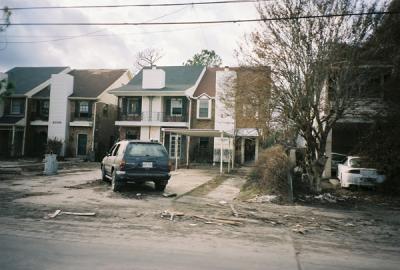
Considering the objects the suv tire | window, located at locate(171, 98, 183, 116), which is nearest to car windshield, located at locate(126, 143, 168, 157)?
the suv tire

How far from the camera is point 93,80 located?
123ft

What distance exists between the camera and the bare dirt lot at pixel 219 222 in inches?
255

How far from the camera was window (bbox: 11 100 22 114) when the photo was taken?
120 ft

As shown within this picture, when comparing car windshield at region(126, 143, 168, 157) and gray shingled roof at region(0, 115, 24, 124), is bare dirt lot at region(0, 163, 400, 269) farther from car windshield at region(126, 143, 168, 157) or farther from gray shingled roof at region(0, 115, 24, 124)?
gray shingled roof at region(0, 115, 24, 124)

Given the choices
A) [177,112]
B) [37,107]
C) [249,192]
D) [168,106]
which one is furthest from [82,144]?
[249,192]

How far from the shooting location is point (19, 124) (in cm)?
3491

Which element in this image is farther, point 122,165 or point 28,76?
point 28,76

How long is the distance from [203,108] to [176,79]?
4.93 metres

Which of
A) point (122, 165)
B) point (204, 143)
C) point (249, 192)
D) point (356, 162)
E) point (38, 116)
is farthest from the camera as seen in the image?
point (38, 116)

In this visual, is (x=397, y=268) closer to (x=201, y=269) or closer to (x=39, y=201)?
(x=201, y=269)

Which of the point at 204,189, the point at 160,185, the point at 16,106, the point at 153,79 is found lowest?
the point at 204,189

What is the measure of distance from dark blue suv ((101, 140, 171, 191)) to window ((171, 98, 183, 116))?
19.4 meters

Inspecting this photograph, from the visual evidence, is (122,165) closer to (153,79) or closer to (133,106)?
(153,79)

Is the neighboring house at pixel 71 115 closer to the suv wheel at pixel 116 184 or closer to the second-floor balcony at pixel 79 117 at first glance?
the second-floor balcony at pixel 79 117
